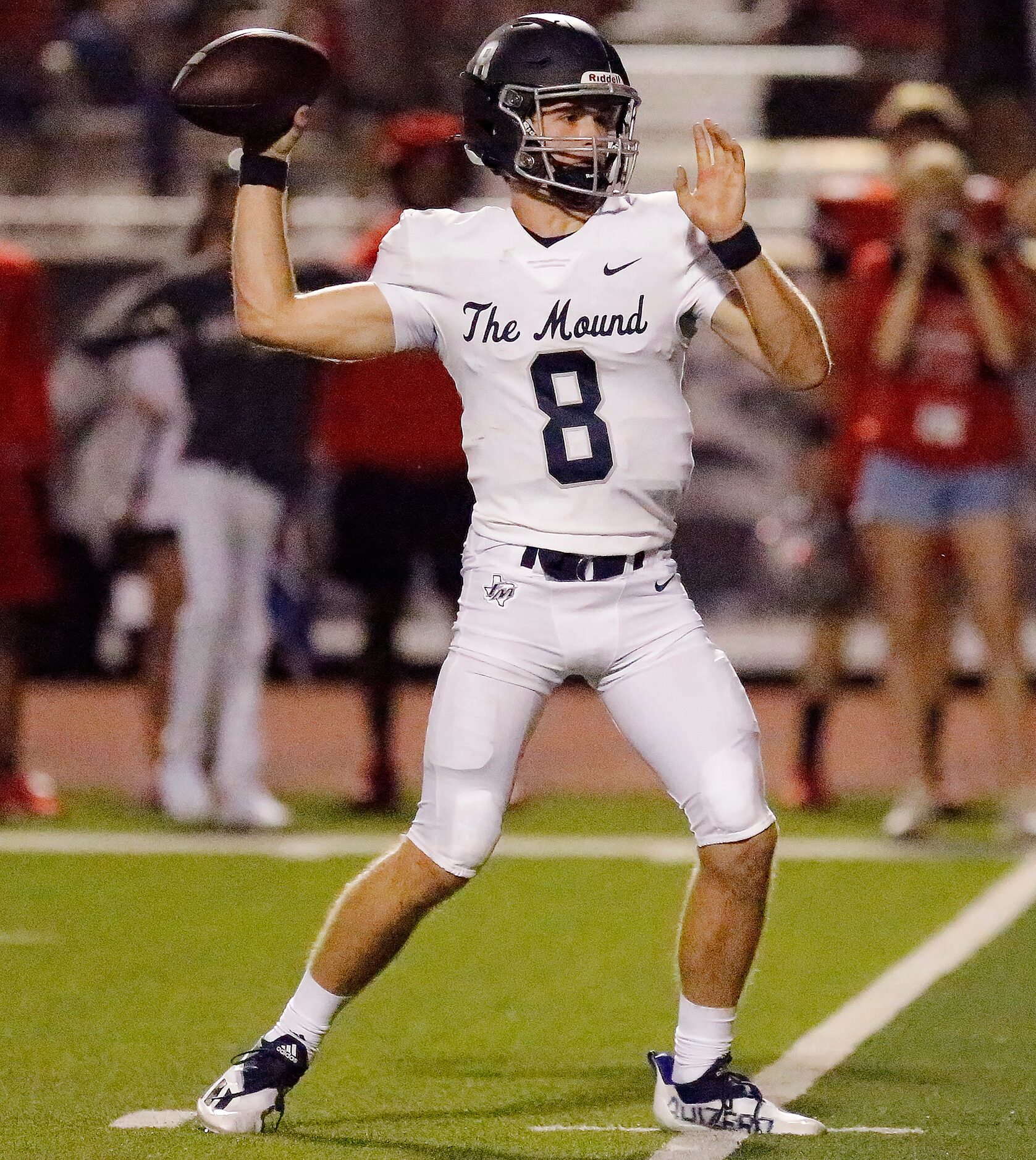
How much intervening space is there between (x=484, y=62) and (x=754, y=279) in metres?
0.65

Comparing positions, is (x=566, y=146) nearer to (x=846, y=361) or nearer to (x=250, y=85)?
(x=250, y=85)

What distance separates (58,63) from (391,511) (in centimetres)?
877

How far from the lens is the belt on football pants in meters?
4.04

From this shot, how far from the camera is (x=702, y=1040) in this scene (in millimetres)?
4047

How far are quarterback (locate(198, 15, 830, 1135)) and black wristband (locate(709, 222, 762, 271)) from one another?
134 millimetres

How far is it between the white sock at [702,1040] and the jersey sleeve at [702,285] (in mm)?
1193

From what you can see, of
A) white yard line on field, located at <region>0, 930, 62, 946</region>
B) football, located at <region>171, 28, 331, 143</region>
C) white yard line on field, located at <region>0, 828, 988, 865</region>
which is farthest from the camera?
white yard line on field, located at <region>0, 828, 988, 865</region>

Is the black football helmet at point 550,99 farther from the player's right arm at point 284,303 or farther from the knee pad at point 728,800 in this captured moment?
the knee pad at point 728,800

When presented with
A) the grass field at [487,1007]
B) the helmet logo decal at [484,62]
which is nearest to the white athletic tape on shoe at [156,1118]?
the grass field at [487,1007]

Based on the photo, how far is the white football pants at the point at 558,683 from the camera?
3988 mm

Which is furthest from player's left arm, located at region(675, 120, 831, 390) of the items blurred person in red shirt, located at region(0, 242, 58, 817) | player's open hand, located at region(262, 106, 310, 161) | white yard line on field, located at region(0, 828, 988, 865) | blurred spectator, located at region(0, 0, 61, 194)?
blurred spectator, located at region(0, 0, 61, 194)

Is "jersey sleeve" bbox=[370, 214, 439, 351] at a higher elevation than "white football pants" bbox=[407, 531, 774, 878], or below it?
higher

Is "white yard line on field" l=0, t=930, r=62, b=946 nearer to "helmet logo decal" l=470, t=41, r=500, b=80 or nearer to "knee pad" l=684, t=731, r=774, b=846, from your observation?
"knee pad" l=684, t=731, r=774, b=846

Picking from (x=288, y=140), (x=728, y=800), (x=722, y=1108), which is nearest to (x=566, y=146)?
(x=288, y=140)
